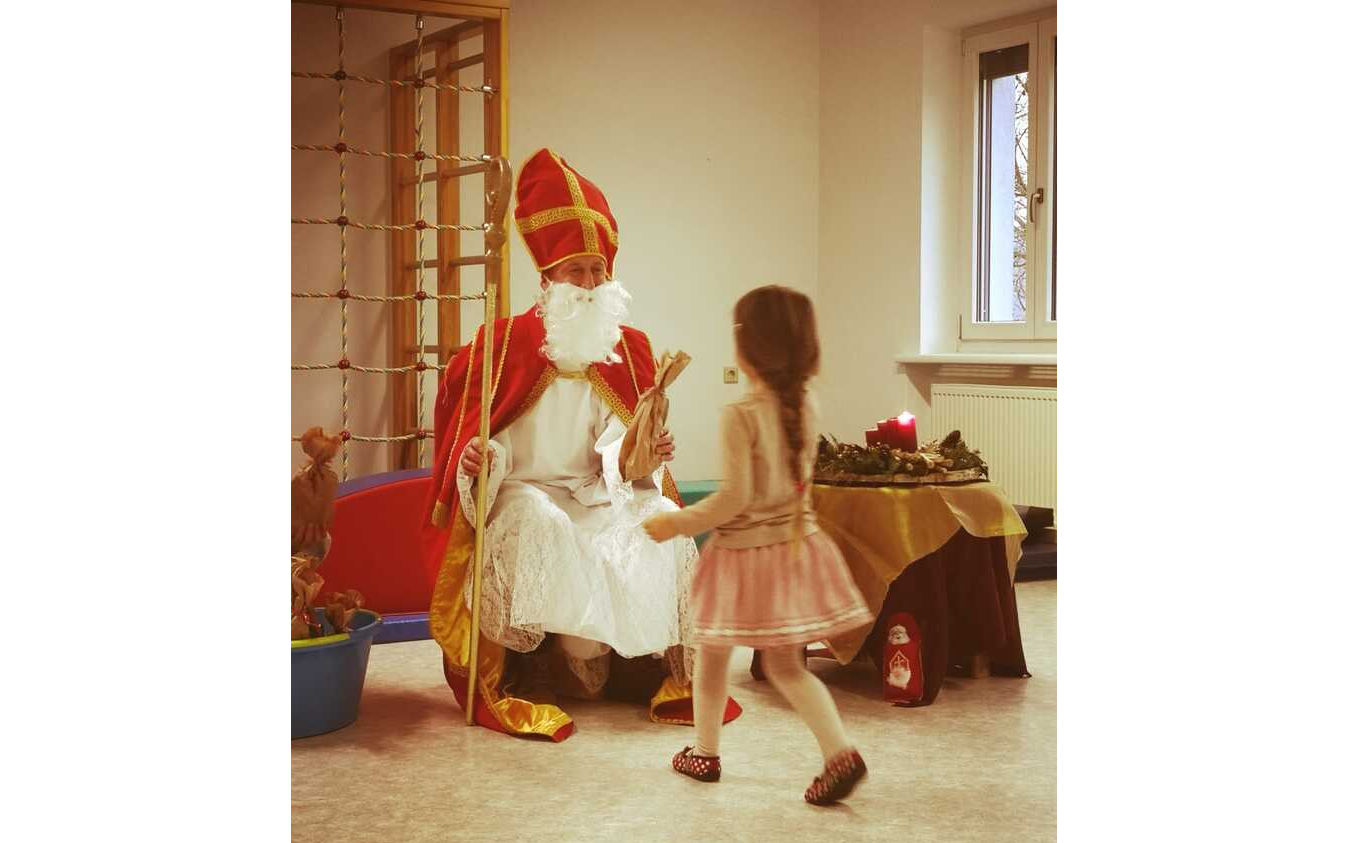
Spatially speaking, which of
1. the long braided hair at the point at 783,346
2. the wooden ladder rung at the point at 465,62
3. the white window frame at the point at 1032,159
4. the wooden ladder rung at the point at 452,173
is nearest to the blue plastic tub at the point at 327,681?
the long braided hair at the point at 783,346

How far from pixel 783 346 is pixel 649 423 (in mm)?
610

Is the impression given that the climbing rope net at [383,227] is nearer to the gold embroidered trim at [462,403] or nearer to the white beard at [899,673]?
the gold embroidered trim at [462,403]

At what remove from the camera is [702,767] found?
263 cm

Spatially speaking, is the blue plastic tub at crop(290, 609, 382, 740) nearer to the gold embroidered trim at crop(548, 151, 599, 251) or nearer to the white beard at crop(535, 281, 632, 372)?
the white beard at crop(535, 281, 632, 372)

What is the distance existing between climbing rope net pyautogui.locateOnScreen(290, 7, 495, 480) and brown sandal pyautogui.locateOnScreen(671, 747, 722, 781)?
2312 millimetres

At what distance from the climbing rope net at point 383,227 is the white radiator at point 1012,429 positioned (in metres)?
2.18

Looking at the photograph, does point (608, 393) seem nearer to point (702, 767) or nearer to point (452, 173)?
point (702, 767)

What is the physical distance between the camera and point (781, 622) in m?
2.05

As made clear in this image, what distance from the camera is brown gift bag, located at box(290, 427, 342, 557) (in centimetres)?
334
